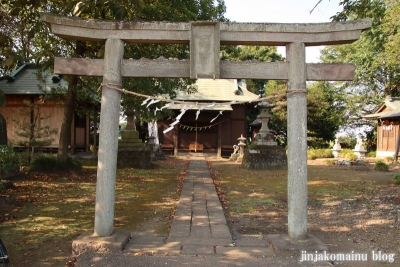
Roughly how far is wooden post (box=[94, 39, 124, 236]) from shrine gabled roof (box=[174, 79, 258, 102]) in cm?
1649

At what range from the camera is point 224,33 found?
15.4 feet

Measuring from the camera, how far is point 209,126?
2170 centimetres

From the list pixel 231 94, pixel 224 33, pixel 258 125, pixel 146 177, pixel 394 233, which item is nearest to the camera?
pixel 224 33

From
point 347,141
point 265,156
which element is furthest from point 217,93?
point 347,141

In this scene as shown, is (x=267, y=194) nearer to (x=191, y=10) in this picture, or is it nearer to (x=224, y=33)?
(x=224, y=33)

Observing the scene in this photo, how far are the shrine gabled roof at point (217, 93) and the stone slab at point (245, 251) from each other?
676 inches

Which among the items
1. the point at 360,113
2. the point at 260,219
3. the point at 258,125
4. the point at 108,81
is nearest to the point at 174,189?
the point at 260,219

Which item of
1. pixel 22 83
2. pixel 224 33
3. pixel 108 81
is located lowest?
pixel 108 81

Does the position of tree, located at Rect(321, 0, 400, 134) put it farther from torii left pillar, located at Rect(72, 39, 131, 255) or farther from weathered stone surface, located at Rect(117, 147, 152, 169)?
A: torii left pillar, located at Rect(72, 39, 131, 255)

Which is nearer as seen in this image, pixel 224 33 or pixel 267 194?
pixel 224 33

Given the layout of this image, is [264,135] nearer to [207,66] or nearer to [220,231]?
[220,231]

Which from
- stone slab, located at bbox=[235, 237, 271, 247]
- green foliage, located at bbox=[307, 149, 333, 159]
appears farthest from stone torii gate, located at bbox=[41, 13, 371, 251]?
green foliage, located at bbox=[307, 149, 333, 159]

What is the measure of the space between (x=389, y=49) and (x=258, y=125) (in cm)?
992

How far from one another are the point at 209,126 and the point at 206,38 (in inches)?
674
